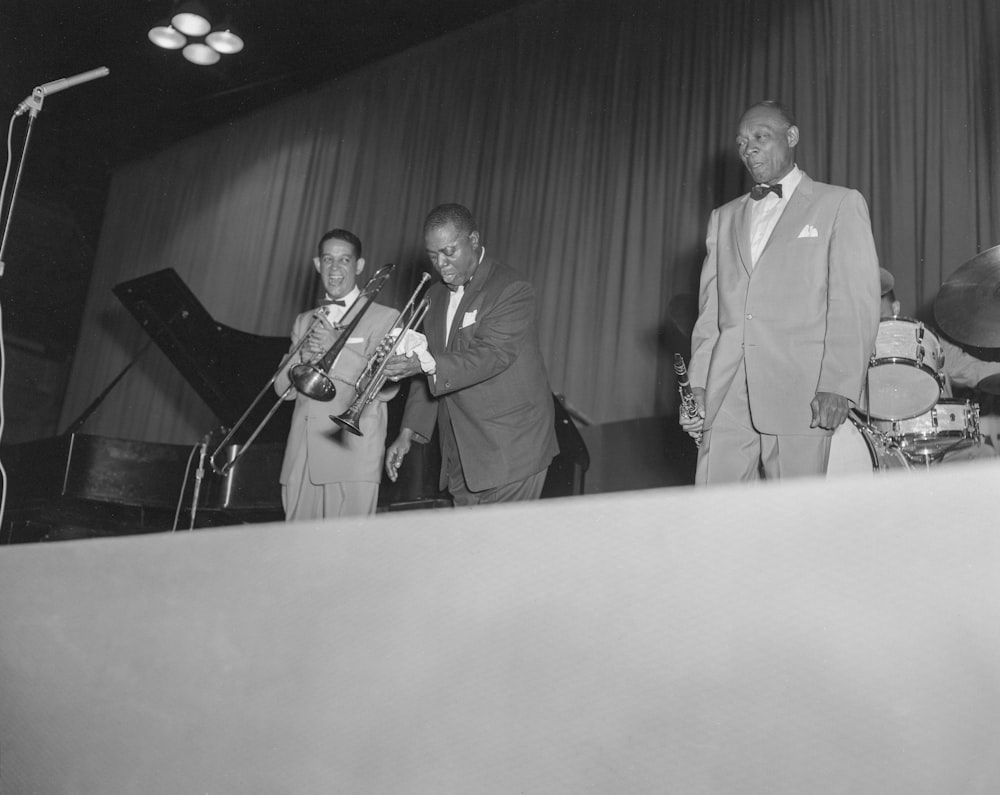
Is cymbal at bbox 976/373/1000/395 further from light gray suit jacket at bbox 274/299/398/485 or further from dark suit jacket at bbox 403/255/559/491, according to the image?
light gray suit jacket at bbox 274/299/398/485

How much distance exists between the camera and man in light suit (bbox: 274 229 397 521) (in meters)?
3.68

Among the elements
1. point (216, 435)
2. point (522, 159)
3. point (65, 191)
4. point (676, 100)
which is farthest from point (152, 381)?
point (676, 100)

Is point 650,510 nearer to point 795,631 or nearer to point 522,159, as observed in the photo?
point 795,631

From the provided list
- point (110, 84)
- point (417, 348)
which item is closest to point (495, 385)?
point (417, 348)

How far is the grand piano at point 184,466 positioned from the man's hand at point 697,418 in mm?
1359

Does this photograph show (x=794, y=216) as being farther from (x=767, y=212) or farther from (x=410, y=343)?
(x=410, y=343)

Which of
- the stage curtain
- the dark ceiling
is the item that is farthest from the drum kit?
the dark ceiling

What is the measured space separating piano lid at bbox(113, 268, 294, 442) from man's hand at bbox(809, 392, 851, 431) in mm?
3163

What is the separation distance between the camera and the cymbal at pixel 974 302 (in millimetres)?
4012

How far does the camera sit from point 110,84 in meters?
8.79

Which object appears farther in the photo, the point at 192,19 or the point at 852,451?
the point at 192,19

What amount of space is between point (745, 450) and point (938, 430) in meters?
1.57

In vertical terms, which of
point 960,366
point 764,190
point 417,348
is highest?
point 764,190

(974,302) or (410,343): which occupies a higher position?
(974,302)
